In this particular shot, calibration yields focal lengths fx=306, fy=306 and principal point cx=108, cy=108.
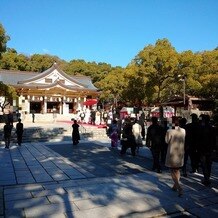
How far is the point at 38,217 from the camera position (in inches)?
205

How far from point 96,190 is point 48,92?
3171 cm

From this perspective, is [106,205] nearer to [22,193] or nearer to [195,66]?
[22,193]

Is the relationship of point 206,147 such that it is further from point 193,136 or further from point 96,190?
point 96,190

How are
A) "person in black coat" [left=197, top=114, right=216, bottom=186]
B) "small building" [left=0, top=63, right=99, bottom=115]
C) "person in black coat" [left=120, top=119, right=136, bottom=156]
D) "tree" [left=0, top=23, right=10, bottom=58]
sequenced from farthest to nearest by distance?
"small building" [left=0, top=63, right=99, bottom=115], "tree" [left=0, top=23, right=10, bottom=58], "person in black coat" [left=120, top=119, right=136, bottom=156], "person in black coat" [left=197, top=114, right=216, bottom=186]

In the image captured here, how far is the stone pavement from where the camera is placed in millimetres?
5586

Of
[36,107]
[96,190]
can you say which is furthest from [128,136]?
[36,107]

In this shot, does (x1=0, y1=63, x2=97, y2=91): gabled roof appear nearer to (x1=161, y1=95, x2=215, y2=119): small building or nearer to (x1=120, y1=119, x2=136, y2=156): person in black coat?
(x1=161, y1=95, x2=215, y2=119): small building

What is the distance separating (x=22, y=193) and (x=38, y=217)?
5.18 feet

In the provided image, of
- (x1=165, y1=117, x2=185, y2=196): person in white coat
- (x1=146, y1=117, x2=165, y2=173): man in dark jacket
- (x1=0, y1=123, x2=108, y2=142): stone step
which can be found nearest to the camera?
(x1=165, y1=117, x2=185, y2=196): person in white coat

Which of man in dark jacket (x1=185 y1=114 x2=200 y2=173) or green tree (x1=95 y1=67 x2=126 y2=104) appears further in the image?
green tree (x1=95 y1=67 x2=126 y2=104)

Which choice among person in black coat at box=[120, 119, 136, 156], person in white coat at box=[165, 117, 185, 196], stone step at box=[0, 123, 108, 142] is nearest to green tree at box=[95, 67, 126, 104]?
stone step at box=[0, 123, 108, 142]

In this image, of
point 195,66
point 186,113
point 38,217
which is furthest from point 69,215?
point 195,66

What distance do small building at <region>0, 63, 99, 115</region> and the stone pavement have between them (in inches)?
1041

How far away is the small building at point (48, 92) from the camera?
36594 mm
